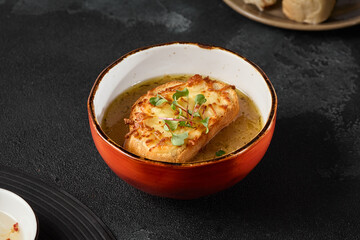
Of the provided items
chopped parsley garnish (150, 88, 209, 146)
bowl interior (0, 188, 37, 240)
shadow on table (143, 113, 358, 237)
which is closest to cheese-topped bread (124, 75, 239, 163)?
chopped parsley garnish (150, 88, 209, 146)

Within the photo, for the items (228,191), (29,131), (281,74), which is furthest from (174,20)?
(228,191)

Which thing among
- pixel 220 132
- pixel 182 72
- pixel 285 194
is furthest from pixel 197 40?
pixel 285 194

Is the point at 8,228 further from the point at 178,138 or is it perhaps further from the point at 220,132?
the point at 220,132

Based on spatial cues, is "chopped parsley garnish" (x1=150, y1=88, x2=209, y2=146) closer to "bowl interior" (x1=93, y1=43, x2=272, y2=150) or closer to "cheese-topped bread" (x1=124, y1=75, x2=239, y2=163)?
"cheese-topped bread" (x1=124, y1=75, x2=239, y2=163)

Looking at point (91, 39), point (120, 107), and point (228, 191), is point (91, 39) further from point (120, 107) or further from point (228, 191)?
point (228, 191)

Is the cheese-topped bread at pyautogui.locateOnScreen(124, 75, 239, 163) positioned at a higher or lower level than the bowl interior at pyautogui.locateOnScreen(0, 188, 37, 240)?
higher

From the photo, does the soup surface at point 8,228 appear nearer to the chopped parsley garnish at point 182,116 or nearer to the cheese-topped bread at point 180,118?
the cheese-topped bread at point 180,118
